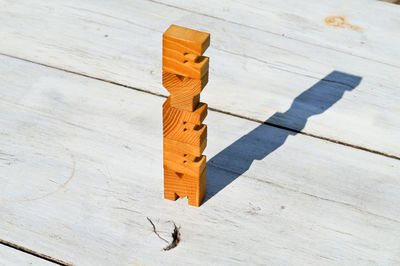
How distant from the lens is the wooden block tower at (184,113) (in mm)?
809

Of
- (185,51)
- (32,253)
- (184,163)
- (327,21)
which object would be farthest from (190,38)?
(327,21)

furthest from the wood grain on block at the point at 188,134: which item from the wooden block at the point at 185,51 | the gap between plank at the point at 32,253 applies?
the gap between plank at the point at 32,253

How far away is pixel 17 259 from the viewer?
0.94 metres

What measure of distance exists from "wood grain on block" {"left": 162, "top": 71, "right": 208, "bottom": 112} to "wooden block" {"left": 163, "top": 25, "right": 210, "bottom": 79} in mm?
12

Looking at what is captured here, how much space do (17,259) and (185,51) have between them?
0.48 meters

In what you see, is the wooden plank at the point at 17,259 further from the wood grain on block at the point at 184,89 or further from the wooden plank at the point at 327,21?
the wooden plank at the point at 327,21

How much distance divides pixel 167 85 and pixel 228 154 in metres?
0.34

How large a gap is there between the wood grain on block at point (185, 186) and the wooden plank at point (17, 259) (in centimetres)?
26

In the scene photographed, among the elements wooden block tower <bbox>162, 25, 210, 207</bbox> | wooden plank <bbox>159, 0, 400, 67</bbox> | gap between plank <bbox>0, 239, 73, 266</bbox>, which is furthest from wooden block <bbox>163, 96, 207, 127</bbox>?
wooden plank <bbox>159, 0, 400, 67</bbox>

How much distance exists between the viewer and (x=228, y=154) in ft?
3.80

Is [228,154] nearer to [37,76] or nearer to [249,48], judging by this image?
[249,48]

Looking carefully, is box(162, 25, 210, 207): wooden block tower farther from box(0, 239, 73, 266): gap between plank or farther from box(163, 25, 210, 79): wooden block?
box(0, 239, 73, 266): gap between plank

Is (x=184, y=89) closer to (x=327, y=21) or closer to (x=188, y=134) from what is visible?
(x=188, y=134)

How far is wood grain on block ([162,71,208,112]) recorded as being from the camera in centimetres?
84
